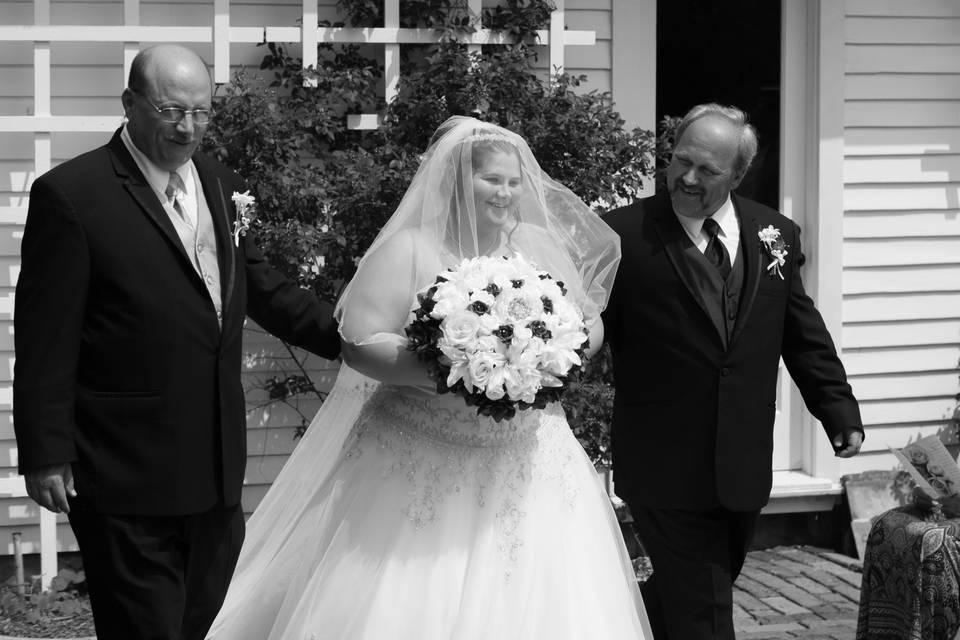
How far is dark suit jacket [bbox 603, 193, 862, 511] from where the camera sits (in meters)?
4.26

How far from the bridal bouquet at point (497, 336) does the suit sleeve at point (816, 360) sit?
3.50ft

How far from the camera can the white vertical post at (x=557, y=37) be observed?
6.44 meters

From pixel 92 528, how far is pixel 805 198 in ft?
15.5

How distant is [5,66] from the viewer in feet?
20.3

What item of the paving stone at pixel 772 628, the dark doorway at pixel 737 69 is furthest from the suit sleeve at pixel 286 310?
the dark doorway at pixel 737 69

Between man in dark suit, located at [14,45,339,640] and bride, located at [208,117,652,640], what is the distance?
42 centimetres

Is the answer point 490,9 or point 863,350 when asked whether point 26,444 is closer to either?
point 490,9

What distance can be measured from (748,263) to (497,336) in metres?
1.14

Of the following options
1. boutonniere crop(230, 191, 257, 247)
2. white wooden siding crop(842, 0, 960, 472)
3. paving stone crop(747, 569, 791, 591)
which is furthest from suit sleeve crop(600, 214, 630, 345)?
white wooden siding crop(842, 0, 960, 472)

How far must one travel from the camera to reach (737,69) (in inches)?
287

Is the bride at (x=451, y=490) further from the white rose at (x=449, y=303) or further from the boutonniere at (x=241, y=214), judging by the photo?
the boutonniere at (x=241, y=214)

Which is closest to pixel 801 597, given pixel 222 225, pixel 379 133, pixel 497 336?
pixel 379 133

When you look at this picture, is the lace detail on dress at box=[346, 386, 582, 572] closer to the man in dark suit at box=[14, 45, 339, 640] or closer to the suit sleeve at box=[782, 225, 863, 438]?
the man in dark suit at box=[14, 45, 339, 640]

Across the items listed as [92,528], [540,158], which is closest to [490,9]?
[540,158]
